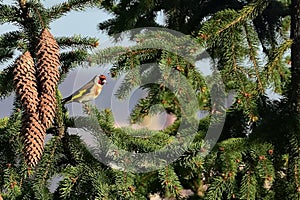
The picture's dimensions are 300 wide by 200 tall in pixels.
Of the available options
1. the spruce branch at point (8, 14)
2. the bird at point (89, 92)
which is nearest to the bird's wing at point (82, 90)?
the bird at point (89, 92)

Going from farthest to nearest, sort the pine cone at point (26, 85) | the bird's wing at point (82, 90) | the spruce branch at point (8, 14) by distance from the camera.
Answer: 1. the bird's wing at point (82, 90)
2. the spruce branch at point (8, 14)
3. the pine cone at point (26, 85)

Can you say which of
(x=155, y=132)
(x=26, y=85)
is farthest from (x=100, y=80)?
(x=26, y=85)

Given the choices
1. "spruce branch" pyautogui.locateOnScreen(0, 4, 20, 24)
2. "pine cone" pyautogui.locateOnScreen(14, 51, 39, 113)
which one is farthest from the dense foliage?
"pine cone" pyautogui.locateOnScreen(14, 51, 39, 113)

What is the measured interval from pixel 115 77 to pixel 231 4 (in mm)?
782

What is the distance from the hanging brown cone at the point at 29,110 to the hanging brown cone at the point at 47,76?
0.01 m

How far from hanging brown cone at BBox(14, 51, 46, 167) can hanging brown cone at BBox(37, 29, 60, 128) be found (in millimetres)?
12

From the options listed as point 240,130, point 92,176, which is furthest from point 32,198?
point 240,130

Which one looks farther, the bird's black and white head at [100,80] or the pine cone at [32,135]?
the bird's black and white head at [100,80]

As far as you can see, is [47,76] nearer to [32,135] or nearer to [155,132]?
[32,135]

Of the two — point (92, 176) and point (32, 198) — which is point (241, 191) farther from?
point (32, 198)

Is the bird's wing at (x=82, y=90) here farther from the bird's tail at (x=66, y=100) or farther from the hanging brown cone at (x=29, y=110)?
the hanging brown cone at (x=29, y=110)

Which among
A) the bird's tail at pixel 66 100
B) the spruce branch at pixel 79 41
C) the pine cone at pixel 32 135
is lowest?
the pine cone at pixel 32 135

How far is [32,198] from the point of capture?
117 cm

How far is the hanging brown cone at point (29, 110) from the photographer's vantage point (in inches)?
38.1
